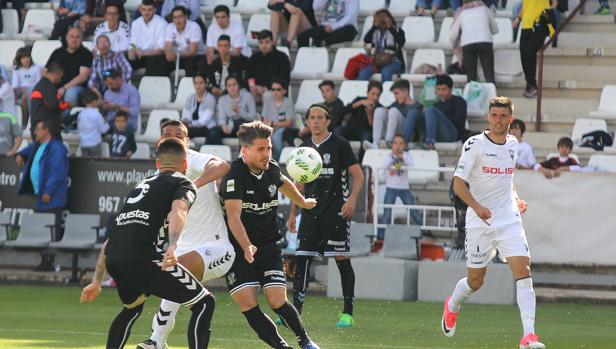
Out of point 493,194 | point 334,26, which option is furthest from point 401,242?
point 493,194

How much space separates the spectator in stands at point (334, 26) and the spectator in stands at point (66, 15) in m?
4.26

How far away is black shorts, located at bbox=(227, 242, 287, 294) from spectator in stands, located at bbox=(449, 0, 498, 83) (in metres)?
11.8

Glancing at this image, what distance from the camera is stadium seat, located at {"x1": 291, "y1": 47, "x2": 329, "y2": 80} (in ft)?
77.6

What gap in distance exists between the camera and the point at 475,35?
72.5ft

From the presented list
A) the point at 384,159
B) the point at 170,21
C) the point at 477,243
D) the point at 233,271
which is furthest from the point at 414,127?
the point at 233,271

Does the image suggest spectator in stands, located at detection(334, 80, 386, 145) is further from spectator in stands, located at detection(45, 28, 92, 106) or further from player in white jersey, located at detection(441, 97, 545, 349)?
player in white jersey, located at detection(441, 97, 545, 349)

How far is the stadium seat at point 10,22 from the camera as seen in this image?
86.6 feet

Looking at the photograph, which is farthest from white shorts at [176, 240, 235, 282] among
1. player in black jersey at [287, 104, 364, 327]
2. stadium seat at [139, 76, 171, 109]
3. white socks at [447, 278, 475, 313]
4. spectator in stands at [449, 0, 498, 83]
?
stadium seat at [139, 76, 171, 109]

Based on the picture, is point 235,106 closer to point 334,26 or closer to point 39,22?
point 334,26

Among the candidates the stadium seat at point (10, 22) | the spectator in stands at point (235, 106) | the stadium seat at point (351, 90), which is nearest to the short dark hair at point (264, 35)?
the spectator in stands at point (235, 106)

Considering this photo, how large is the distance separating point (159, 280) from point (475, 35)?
13490mm

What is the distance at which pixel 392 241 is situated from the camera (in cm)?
1903

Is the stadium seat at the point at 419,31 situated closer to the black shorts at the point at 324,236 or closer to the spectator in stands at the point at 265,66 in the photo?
the spectator in stands at the point at 265,66

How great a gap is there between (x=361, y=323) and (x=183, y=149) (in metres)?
5.73
